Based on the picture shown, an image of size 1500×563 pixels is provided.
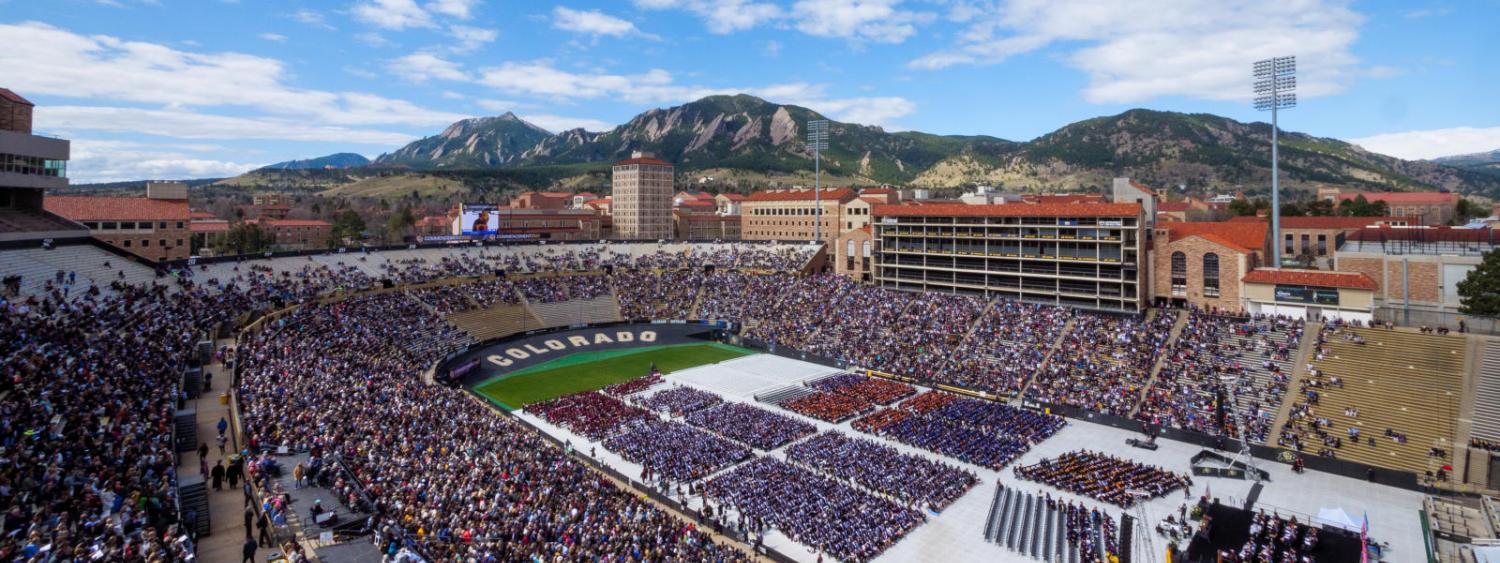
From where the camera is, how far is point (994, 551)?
79.0ft

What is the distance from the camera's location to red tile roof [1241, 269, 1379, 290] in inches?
1558

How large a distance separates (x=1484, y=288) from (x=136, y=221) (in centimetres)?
8721

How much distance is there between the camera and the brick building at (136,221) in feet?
164

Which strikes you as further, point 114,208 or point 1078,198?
point 1078,198

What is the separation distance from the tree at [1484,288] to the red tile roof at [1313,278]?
4.23 meters

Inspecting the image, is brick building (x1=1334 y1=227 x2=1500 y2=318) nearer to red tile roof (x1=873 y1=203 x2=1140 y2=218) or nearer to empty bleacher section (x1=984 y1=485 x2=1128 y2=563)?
red tile roof (x1=873 y1=203 x2=1140 y2=218)

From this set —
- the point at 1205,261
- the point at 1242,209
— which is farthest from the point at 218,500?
the point at 1242,209

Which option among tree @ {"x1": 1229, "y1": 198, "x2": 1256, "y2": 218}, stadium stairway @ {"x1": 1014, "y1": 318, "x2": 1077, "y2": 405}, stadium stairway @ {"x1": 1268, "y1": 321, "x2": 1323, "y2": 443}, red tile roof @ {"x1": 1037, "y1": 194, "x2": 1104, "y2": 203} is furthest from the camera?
tree @ {"x1": 1229, "y1": 198, "x2": 1256, "y2": 218}

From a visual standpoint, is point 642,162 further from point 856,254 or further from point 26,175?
point 26,175

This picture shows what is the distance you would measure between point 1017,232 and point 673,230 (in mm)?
75120

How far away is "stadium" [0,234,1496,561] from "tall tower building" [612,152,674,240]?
56869 mm

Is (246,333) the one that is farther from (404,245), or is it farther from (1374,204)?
(1374,204)

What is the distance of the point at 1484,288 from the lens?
3922 centimetres

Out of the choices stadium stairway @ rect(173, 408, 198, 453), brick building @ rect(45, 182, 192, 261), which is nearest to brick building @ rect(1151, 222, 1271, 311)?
stadium stairway @ rect(173, 408, 198, 453)
